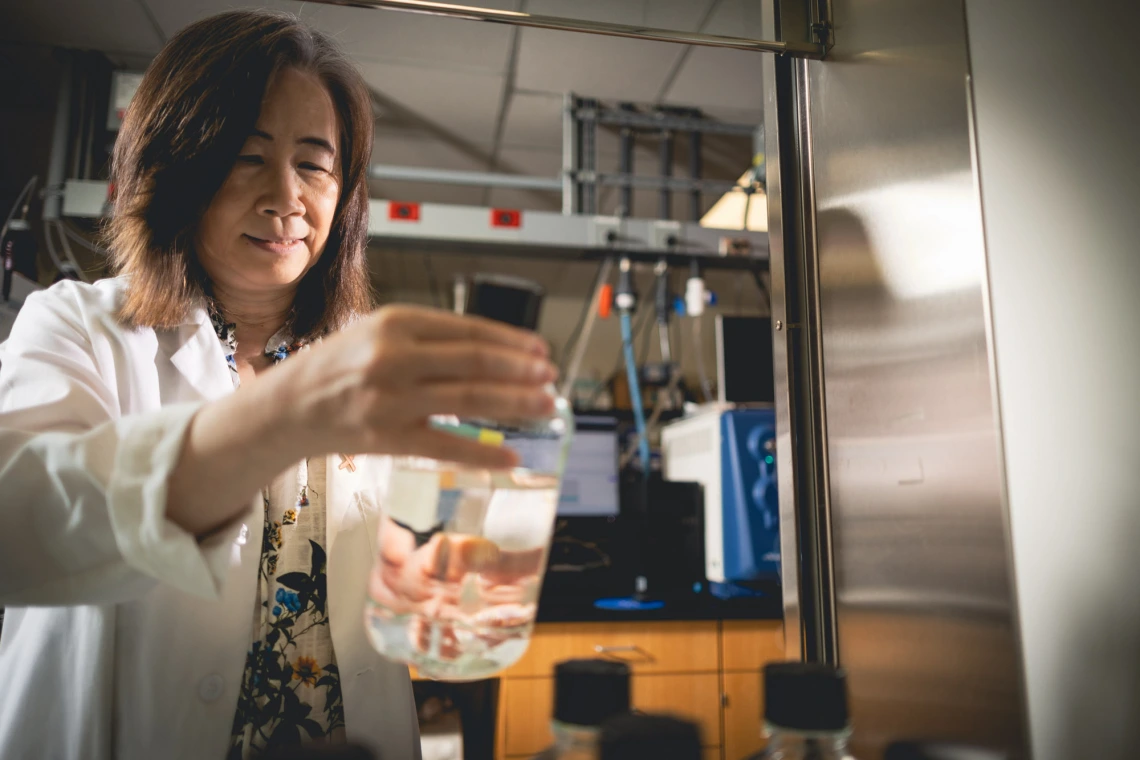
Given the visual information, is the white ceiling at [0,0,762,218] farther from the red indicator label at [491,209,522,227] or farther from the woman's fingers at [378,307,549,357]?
the woman's fingers at [378,307,549,357]

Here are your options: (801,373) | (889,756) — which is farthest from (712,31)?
(889,756)

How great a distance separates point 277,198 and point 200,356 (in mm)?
197

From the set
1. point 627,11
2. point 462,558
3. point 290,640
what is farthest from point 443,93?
point 462,558

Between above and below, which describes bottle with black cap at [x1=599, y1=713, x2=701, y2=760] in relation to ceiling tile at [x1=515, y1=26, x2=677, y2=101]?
below

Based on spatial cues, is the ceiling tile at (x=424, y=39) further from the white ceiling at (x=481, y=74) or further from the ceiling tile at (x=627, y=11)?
the ceiling tile at (x=627, y=11)

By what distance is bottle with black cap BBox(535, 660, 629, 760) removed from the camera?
1.38 feet

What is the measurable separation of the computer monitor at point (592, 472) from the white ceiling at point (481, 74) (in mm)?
1248

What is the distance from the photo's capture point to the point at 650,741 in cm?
35

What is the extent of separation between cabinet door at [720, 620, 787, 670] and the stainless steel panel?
56.3 inches

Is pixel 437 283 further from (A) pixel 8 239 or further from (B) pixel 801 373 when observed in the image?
(B) pixel 801 373

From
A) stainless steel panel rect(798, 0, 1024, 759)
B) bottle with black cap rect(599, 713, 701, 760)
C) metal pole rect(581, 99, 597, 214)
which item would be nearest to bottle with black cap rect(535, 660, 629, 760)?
bottle with black cap rect(599, 713, 701, 760)

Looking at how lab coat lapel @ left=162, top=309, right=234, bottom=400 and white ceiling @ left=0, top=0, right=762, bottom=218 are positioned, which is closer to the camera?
lab coat lapel @ left=162, top=309, right=234, bottom=400

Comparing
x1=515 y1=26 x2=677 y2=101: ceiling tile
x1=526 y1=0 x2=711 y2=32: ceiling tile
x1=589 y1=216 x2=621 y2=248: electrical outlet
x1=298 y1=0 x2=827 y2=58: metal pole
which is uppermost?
x1=515 y1=26 x2=677 y2=101: ceiling tile

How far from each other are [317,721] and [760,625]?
5.22 feet
